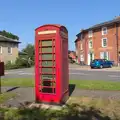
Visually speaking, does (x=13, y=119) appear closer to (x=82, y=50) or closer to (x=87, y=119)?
(x=87, y=119)

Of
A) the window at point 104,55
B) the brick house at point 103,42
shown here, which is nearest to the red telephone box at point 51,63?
the brick house at point 103,42

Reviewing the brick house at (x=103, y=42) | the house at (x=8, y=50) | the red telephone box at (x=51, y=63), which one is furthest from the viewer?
the house at (x=8, y=50)

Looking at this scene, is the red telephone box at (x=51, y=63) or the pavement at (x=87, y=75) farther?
the pavement at (x=87, y=75)

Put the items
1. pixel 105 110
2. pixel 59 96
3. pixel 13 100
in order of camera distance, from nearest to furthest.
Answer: pixel 105 110
pixel 59 96
pixel 13 100

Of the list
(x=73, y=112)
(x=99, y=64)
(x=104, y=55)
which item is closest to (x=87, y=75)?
(x=73, y=112)

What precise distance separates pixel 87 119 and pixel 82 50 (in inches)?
2372

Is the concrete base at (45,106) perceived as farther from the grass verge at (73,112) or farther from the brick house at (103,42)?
the brick house at (103,42)

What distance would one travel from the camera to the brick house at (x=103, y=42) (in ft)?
170

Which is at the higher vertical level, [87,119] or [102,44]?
[102,44]

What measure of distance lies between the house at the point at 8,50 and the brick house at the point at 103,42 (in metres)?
16.4

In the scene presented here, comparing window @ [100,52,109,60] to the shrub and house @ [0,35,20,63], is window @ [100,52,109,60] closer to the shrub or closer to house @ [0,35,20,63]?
the shrub

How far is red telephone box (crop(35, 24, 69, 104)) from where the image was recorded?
27.6ft

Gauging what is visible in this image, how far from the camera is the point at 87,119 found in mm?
6895

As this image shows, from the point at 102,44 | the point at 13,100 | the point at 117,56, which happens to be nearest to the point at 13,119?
the point at 13,100
